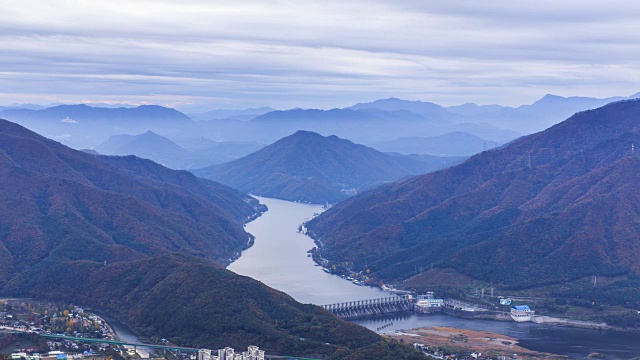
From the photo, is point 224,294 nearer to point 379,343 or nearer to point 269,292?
point 269,292

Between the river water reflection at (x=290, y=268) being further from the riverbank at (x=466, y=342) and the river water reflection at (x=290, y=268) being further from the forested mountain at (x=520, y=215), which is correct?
the riverbank at (x=466, y=342)

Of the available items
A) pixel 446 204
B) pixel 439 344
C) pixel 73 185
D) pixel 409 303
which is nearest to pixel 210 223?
pixel 73 185

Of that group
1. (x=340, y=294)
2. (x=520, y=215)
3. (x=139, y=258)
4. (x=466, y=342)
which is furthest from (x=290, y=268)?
(x=466, y=342)

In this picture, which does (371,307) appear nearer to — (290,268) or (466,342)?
(466,342)

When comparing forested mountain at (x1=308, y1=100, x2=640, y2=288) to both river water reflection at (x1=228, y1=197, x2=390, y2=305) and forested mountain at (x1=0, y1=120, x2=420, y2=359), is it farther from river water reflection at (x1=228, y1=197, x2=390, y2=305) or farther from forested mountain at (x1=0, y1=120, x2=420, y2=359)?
forested mountain at (x1=0, y1=120, x2=420, y2=359)

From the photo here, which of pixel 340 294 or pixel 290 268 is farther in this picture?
pixel 290 268

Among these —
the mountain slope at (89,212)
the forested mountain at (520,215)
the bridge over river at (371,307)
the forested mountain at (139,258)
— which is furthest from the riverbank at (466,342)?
the mountain slope at (89,212)
